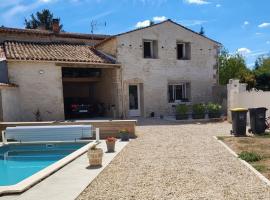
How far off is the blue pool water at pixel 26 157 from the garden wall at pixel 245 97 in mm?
9242

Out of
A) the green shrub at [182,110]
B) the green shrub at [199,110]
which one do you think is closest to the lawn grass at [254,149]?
the green shrub at [199,110]

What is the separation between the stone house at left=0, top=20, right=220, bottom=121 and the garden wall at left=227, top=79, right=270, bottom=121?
17.9 feet

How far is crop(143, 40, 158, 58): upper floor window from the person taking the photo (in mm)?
21891

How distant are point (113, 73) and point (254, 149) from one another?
12.9 meters

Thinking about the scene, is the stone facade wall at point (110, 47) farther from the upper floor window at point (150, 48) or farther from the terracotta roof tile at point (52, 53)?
the upper floor window at point (150, 48)

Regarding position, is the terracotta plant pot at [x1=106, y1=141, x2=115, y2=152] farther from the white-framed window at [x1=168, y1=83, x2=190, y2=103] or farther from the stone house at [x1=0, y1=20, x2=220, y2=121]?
the white-framed window at [x1=168, y1=83, x2=190, y2=103]

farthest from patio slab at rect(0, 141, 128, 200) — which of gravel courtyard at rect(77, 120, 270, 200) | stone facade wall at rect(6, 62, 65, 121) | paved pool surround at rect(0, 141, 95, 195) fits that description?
stone facade wall at rect(6, 62, 65, 121)

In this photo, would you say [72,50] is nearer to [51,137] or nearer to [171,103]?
[171,103]

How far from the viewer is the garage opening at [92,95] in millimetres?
21656

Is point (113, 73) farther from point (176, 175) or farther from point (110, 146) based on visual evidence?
point (176, 175)

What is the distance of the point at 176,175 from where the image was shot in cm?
714

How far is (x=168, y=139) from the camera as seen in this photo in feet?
41.4

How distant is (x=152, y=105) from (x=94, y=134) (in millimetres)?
8690

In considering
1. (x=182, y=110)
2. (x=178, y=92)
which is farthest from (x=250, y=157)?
(x=178, y=92)
